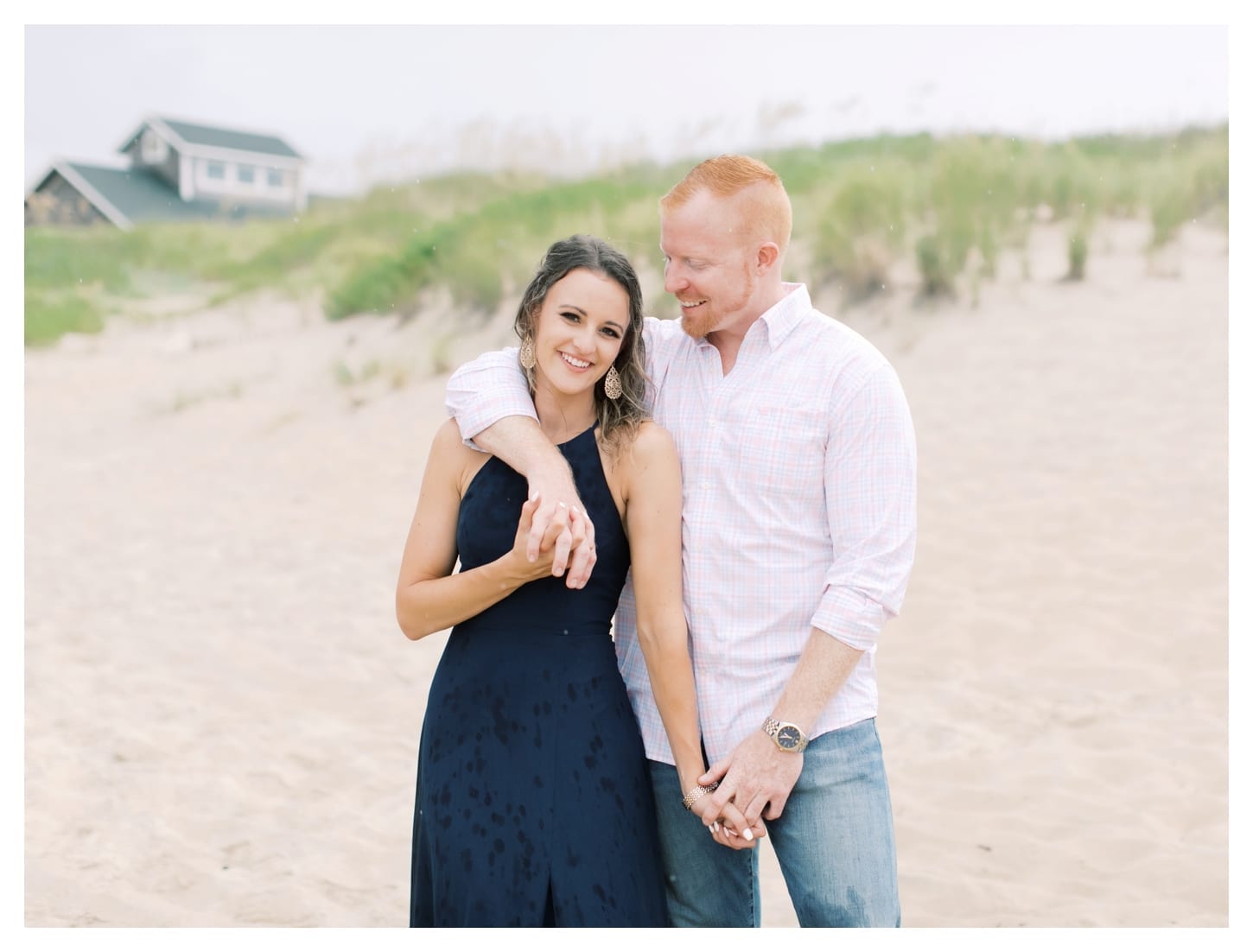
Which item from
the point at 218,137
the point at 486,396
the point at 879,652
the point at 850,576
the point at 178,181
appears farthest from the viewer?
the point at 218,137

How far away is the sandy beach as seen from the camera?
453cm

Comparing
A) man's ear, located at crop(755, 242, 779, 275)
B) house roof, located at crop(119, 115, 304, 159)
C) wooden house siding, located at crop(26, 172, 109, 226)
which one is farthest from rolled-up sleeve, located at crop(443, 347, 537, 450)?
house roof, located at crop(119, 115, 304, 159)

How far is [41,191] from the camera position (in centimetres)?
2031

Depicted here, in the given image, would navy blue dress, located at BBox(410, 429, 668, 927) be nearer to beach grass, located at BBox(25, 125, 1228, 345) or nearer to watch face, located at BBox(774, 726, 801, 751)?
watch face, located at BBox(774, 726, 801, 751)

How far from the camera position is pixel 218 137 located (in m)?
24.8

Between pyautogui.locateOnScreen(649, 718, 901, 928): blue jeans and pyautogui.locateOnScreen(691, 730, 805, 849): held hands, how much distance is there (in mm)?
69

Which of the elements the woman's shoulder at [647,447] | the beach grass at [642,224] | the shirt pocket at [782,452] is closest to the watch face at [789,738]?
the shirt pocket at [782,452]

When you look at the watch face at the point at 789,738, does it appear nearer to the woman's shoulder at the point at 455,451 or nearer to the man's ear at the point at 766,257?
the woman's shoulder at the point at 455,451

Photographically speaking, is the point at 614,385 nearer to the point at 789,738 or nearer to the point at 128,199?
the point at 789,738

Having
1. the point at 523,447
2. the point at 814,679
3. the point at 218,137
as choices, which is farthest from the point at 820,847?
the point at 218,137

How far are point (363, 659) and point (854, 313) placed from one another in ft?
19.4

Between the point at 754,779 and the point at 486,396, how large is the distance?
2.90 feet

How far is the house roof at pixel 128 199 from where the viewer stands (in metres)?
20.3

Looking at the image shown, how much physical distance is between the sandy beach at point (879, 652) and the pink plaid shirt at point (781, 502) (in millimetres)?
2157
